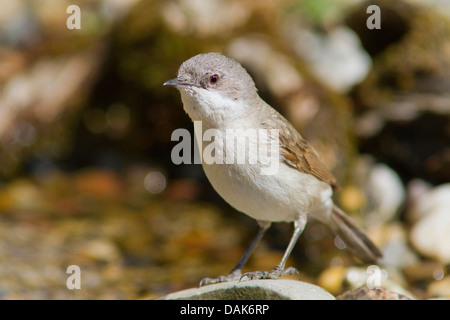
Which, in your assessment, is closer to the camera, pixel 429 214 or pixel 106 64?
pixel 429 214

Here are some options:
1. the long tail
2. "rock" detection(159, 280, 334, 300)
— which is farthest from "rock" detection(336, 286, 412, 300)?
the long tail

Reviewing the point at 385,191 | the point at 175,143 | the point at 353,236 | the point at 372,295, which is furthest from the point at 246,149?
the point at 175,143

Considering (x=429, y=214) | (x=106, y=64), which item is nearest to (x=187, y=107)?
(x=429, y=214)

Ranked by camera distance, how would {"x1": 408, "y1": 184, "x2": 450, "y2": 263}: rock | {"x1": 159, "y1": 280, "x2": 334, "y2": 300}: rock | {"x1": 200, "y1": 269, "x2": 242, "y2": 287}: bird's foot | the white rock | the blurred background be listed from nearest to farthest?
{"x1": 159, "y1": 280, "x2": 334, "y2": 300}: rock → {"x1": 200, "y1": 269, "x2": 242, "y2": 287}: bird's foot → {"x1": 408, "y1": 184, "x2": 450, "y2": 263}: rock → the blurred background → the white rock

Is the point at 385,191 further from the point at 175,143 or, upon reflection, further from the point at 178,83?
the point at 178,83

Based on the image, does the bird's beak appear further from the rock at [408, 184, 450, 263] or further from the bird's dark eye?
the rock at [408, 184, 450, 263]

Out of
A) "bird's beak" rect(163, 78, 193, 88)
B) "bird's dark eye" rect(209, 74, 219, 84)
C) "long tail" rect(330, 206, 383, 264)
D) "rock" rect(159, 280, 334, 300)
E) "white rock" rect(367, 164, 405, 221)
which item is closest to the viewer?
"rock" rect(159, 280, 334, 300)
